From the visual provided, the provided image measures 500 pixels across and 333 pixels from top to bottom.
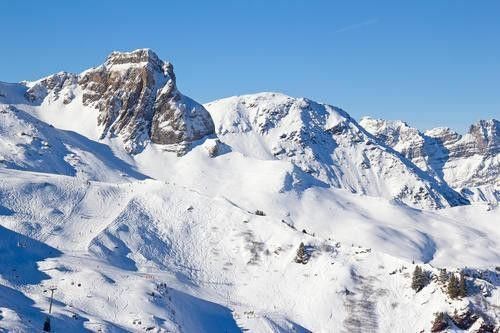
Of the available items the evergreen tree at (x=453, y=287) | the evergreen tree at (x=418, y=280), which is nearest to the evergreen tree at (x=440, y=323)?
the evergreen tree at (x=453, y=287)

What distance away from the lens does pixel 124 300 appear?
71.8m

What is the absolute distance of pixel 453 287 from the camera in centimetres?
7719

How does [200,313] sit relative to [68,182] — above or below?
below

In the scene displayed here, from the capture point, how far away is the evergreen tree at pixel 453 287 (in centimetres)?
7681

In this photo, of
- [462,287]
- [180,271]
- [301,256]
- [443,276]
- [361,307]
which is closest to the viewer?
[462,287]

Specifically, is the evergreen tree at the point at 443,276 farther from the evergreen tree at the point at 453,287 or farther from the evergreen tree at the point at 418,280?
the evergreen tree at the point at 418,280

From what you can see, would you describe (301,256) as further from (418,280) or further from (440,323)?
(440,323)

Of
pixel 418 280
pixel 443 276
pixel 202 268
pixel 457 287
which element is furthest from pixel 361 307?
pixel 202 268

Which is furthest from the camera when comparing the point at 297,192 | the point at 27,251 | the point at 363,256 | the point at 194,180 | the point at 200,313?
the point at 194,180

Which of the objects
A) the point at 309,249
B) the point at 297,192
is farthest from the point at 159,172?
the point at 309,249

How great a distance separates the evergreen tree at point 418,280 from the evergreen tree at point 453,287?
4599mm

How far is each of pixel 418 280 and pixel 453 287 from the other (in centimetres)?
587

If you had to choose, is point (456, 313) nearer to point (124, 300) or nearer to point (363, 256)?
point (363, 256)

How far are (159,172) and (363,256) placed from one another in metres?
101
